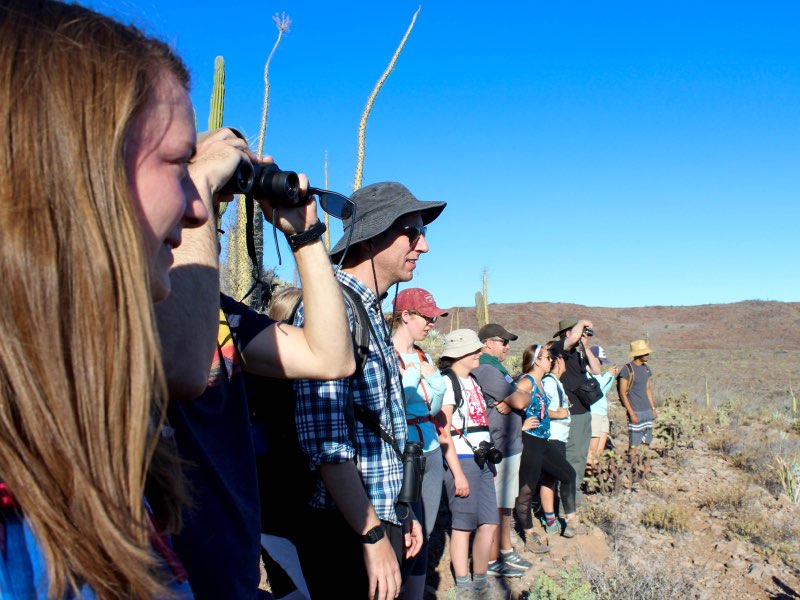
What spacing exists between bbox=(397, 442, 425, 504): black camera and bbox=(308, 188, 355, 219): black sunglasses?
89 cm

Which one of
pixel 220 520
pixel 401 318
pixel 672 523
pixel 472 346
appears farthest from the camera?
pixel 672 523

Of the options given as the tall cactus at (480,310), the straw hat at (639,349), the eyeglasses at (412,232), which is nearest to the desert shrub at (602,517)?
the straw hat at (639,349)

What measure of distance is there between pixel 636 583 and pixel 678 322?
184ft

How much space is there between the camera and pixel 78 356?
0.65 meters

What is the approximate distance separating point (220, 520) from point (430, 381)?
2.76m

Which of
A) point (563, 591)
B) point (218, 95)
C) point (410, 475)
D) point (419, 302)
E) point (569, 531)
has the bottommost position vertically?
point (569, 531)

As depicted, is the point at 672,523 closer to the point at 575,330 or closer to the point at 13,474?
Result: the point at 575,330

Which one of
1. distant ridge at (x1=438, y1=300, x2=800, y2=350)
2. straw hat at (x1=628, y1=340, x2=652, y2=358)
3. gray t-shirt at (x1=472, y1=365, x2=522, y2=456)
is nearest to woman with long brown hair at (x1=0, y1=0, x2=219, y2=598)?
gray t-shirt at (x1=472, y1=365, x2=522, y2=456)

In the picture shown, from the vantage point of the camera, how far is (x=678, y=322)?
2208 inches

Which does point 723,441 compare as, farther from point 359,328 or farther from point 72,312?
point 72,312

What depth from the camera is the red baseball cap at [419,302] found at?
13.4ft

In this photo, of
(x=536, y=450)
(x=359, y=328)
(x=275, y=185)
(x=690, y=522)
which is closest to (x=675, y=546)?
(x=690, y=522)

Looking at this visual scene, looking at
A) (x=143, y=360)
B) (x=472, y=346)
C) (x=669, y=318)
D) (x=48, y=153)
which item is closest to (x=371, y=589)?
(x=143, y=360)

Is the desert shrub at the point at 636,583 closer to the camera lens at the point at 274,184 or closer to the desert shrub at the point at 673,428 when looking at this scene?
the camera lens at the point at 274,184
